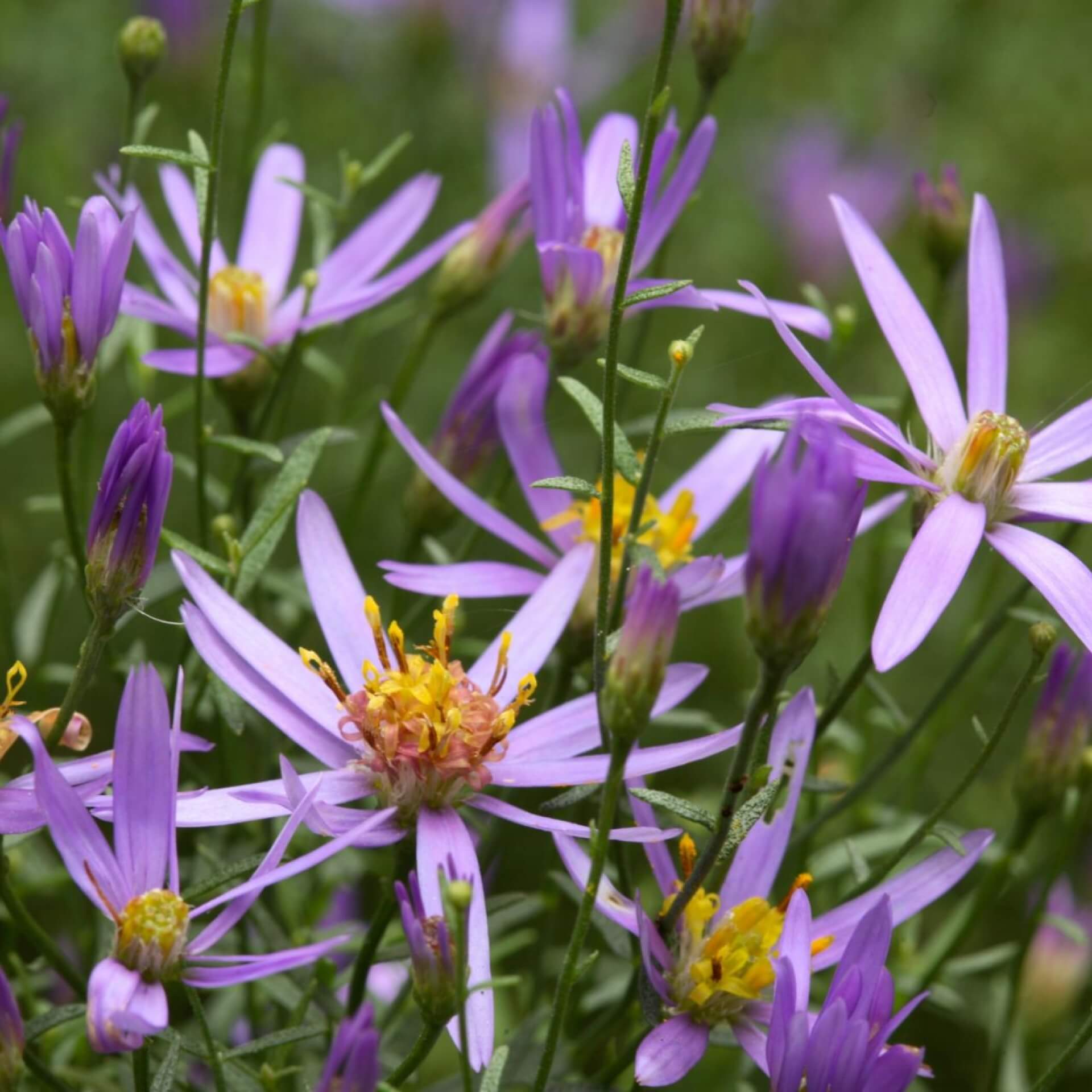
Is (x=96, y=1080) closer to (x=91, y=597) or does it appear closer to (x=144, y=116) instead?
(x=91, y=597)

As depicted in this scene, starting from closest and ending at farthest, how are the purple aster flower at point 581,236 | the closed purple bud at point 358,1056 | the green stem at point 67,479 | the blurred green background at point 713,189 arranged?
the closed purple bud at point 358,1056
the green stem at point 67,479
the purple aster flower at point 581,236
the blurred green background at point 713,189

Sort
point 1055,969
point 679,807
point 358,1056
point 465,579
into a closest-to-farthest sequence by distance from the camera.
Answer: point 358,1056 → point 679,807 → point 465,579 → point 1055,969

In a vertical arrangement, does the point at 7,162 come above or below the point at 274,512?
above

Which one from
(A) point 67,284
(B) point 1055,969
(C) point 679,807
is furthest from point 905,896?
(B) point 1055,969

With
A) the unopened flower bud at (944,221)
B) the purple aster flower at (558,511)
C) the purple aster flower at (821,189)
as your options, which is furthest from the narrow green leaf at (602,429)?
the purple aster flower at (821,189)

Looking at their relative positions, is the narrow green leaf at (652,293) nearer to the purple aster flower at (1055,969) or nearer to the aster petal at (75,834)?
the aster petal at (75,834)

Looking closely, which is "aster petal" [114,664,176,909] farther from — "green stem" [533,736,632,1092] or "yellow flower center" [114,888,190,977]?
"green stem" [533,736,632,1092]

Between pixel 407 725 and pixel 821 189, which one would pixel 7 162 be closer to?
pixel 407 725

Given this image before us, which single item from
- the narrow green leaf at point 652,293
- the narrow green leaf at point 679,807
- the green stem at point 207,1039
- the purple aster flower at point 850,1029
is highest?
the narrow green leaf at point 652,293
